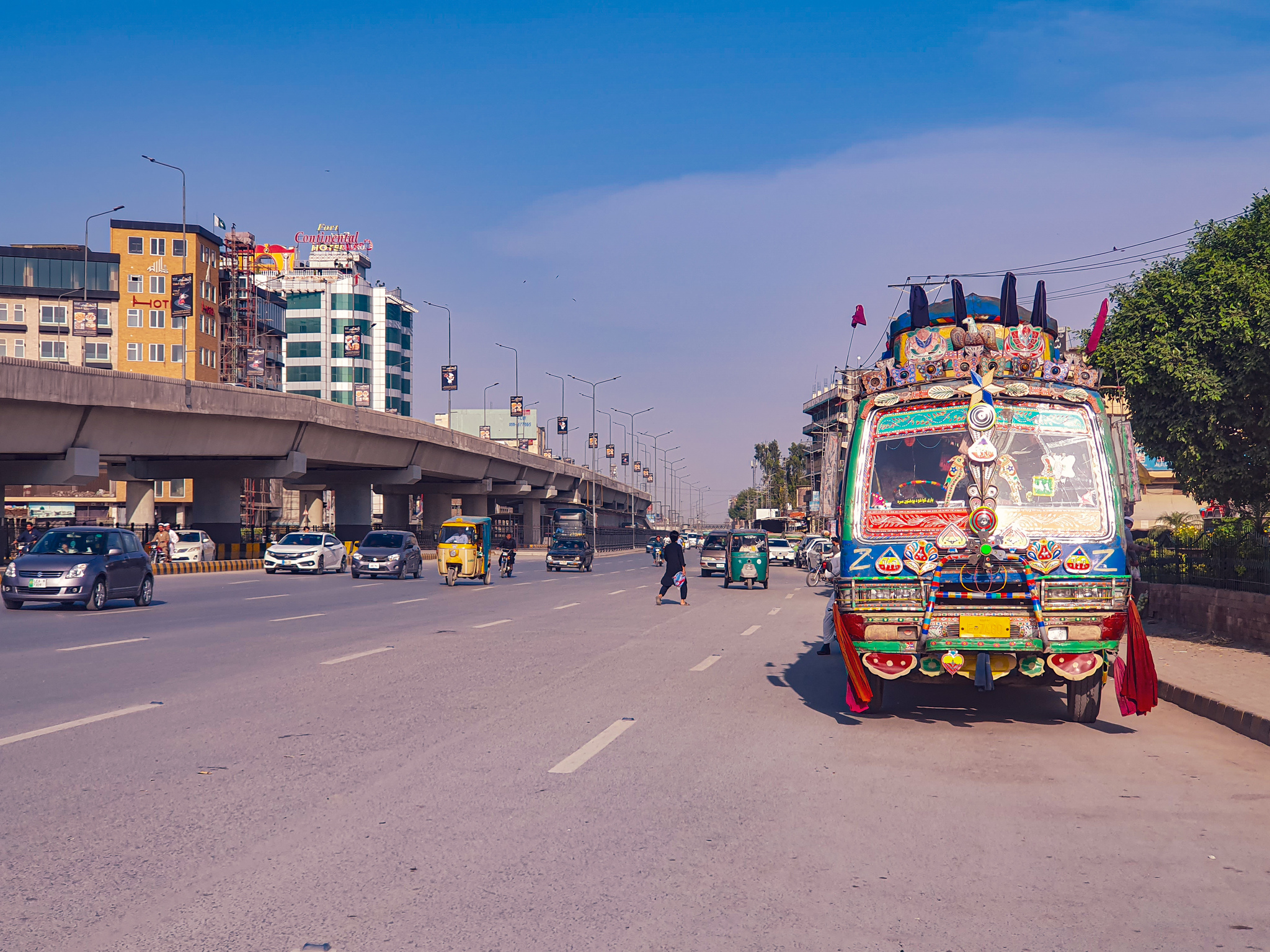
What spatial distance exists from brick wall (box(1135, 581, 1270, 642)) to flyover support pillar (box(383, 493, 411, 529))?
6914 centimetres

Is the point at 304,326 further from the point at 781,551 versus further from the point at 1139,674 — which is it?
the point at 1139,674

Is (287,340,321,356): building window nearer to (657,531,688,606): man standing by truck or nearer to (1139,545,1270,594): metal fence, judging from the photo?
(657,531,688,606): man standing by truck

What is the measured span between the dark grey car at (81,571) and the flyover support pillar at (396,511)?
60.4 meters

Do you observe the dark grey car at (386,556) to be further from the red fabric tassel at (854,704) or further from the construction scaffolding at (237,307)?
the construction scaffolding at (237,307)

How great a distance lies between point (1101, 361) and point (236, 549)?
43972mm

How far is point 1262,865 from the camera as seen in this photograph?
6309 millimetres

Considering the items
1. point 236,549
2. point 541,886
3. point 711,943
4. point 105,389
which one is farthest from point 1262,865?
point 236,549

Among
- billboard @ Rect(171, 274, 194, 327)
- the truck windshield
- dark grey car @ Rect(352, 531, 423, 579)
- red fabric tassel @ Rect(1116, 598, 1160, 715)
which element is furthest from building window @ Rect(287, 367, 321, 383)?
red fabric tassel @ Rect(1116, 598, 1160, 715)

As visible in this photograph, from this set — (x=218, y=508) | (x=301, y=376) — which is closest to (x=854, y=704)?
(x=218, y=508)

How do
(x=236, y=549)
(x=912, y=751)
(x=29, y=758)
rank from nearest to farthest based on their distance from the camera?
(x=29, y=758)
(x=912, y=751)
(x=236, y=549)

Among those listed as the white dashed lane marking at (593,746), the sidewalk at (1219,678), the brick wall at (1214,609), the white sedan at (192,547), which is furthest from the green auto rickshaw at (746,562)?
the white dashed lane marking at (593,746)

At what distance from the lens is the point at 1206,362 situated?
21.0 metres

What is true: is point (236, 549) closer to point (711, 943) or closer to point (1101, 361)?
point (1101, 361)

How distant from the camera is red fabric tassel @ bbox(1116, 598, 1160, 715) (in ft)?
34.3
